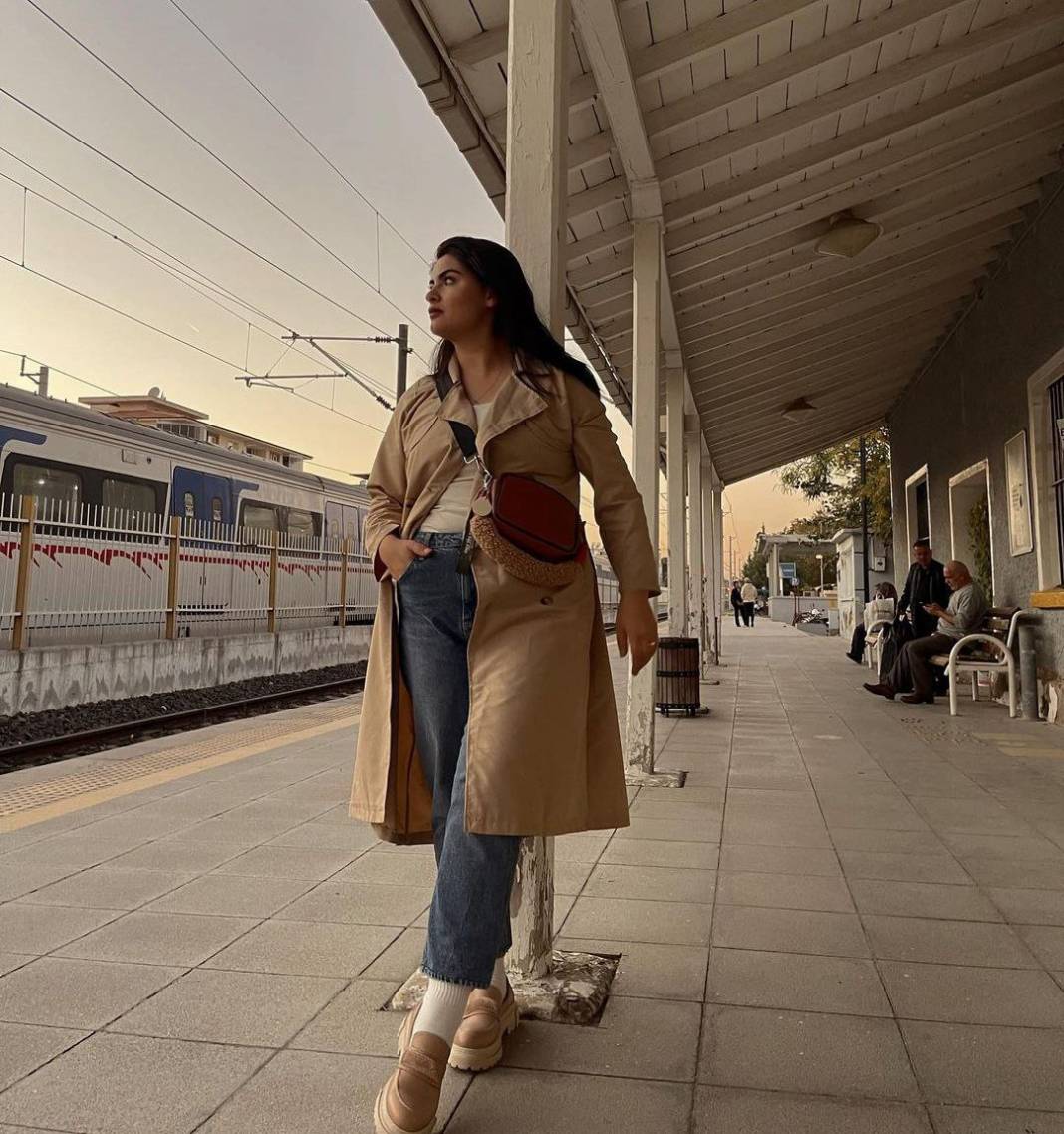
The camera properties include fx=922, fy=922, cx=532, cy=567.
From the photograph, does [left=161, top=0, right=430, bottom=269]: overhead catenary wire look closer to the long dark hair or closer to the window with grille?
the long dark hair

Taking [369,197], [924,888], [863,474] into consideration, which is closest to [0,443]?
[369,197]

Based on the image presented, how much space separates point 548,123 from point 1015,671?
668 centimetres

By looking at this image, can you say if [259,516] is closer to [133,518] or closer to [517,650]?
[133,518]

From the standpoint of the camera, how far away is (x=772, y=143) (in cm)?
512

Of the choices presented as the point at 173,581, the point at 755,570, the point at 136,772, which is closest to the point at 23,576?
the point at 173,581

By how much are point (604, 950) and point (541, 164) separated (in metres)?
2.05

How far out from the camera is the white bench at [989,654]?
7246 millimetres

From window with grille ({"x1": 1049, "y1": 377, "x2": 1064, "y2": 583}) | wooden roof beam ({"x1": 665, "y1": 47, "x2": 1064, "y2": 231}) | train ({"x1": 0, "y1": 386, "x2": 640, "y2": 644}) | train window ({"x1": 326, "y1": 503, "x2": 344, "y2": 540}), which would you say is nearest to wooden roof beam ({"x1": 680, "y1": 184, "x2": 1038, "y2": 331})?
window with grille ({"x1": 1049, "y1": 377, "x2": 1064, "y2": 583})

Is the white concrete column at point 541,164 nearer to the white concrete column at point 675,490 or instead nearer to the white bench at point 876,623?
the white concrete column at point 675,490

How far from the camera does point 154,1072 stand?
1.73 metres

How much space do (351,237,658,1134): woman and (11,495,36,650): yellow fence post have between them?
23.9 feet

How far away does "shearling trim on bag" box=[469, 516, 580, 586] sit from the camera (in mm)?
1710

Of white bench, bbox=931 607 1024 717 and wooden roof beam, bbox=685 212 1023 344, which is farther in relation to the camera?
wooden roof beam, bbox=685 212 1023 344

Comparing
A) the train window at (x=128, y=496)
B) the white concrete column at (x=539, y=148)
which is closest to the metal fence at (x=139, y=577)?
the train window at (x=128, y=496)
